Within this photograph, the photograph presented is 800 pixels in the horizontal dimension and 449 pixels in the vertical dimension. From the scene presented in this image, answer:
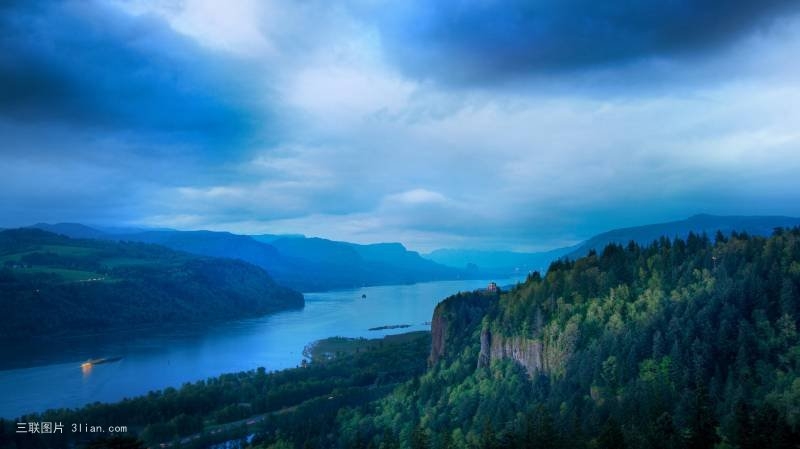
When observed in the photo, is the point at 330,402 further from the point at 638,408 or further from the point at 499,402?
the point at 638,408

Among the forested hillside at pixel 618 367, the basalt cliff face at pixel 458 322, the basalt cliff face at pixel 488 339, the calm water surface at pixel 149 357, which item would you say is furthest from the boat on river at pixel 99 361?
the basalt cliff face at pixel 488 339

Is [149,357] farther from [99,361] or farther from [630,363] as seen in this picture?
[630,363]

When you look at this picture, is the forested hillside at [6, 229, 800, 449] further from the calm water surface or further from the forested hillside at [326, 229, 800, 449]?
the calm water surface

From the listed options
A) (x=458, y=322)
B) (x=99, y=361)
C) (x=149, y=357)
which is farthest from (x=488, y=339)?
(x=149, y=357)

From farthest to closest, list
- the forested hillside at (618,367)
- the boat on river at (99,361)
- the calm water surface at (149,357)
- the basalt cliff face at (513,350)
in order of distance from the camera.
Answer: the boat on river at (99,361), the calm water surface at (149,357), the basalt cliff face at (513,350), the forested hillside at (618,367)

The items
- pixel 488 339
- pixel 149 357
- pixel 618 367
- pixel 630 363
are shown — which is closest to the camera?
pixel 630 363

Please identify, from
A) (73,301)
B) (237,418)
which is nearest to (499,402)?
(237,418)

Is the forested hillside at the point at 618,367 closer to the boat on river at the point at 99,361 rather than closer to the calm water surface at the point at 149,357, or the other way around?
the calm water surface at the point at 149,357

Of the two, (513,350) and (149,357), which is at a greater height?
(513,350)
